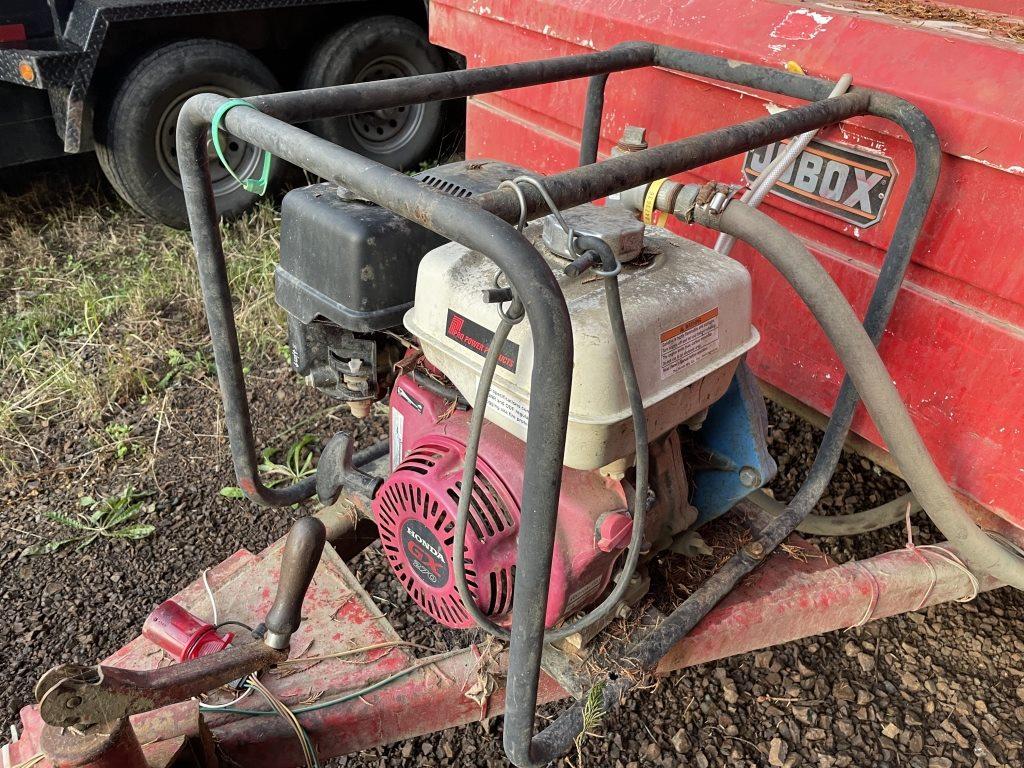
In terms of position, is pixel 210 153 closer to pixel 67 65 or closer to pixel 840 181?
pixel 67 65

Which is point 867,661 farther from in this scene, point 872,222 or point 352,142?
point 352,142

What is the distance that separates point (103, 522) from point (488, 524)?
1368 millimetres

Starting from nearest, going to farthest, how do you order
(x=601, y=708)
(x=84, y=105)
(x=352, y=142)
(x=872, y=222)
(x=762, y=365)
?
(x=601, y=708) → (x=872, y=222) → (x=762, y=365) → (x=84, y=105) → (x=352, y=142)

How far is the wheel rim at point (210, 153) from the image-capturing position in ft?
10.4

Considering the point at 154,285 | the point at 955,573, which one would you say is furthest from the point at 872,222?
the point at 154,285

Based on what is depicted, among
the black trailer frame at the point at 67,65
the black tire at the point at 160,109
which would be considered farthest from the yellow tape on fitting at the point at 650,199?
the black trailer frame at the point at 67,65

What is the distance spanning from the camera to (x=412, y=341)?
5.03ft

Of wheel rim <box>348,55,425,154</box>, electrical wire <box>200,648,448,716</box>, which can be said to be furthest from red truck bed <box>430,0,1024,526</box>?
wheel rim <box>348,55,425,154</box>

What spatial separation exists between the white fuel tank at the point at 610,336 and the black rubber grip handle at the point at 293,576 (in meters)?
0.33

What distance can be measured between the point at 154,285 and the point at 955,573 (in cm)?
270

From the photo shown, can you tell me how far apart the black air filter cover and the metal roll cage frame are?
175mm

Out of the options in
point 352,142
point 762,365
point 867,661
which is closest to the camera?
point 762,365

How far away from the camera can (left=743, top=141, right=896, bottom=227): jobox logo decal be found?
1414 millimetres

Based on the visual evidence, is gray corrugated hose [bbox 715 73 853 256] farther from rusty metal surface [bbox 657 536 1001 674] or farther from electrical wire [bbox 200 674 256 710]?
electrical wire [bbox 200 674 256 710]
